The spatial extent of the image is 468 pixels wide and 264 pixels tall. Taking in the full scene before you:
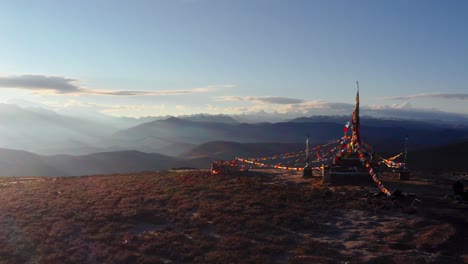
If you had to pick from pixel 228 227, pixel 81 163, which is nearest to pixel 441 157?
pixel 228 227

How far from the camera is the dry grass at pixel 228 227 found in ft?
44.8

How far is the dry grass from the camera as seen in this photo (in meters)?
13.6

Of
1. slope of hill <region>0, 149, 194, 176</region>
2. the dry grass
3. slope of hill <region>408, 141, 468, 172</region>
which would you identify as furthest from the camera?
slope of hill <region>0, 149, 194, 176</region>

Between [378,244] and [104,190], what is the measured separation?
62.5 feet

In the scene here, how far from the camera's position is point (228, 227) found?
660 inches

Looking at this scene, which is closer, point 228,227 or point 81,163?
point 228,227

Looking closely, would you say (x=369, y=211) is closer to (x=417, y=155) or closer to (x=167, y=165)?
(x=417, y=155)

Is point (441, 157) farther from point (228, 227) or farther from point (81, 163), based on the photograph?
point (81, 163)

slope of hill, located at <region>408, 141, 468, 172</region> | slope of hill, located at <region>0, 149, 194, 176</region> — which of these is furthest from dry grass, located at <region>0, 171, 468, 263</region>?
slope of hill, located at <region>0, 149, 194, 176</region>

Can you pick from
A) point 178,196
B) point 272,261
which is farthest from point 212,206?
point 272,261

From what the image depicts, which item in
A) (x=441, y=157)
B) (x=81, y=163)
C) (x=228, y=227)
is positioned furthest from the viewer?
(x=81, y=163)

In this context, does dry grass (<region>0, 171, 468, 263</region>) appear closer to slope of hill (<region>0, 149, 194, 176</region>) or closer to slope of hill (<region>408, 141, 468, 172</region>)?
slope of hill (<region>408, 141, 468, 172</region>)

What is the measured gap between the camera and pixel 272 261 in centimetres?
1312

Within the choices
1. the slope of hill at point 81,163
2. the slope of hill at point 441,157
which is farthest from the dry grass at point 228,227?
the slope of hill at point 81,163
